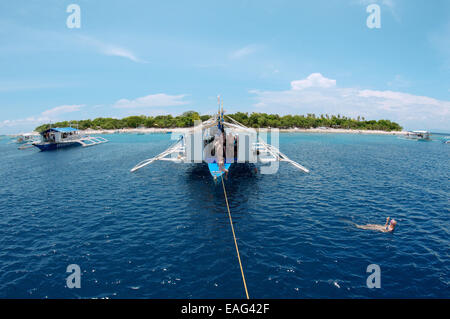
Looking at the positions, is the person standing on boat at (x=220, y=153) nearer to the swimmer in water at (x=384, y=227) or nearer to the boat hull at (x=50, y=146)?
the swimmer in water at (x=384, y=227)

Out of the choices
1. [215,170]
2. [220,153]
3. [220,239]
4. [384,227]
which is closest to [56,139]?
[220,153]

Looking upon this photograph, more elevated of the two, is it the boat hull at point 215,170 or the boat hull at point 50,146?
the boat hull at point 50,146

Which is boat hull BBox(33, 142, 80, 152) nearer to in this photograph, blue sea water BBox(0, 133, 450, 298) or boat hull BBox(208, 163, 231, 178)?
blue sea water BBox(0, 133, 450, 298)

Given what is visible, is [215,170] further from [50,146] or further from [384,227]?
[50,146]

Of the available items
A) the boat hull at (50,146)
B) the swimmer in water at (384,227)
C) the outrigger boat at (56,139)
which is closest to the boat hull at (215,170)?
Result: the swimmer in water at (384,227)

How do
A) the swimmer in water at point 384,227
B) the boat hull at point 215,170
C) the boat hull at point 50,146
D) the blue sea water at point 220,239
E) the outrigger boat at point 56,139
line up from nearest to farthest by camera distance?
the blue sea water at point 220,239, the swimmer in water at point 384,227, the boat hull at point 215,170, the boat hull at point 50,146, the outrigger boat at point 56,139

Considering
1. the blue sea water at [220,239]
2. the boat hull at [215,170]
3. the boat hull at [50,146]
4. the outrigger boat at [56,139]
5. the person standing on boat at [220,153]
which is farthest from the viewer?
the outrigger boat at [56,139]

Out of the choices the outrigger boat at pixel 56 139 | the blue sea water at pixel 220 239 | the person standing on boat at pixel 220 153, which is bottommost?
the blue sea water at pixel 220 239
